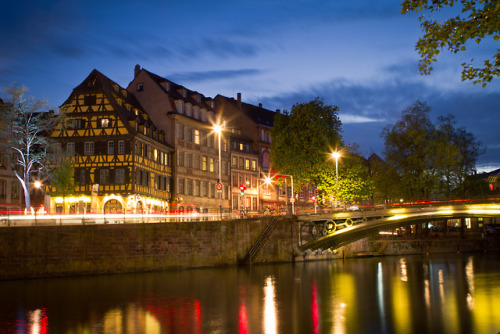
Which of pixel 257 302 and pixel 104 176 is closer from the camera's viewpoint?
pixel 257 302

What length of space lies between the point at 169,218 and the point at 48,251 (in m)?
11.1

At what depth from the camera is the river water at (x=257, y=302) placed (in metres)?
20.8

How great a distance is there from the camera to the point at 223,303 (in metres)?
26.5

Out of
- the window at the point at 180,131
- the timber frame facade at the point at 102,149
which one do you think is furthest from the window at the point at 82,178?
the window at the point at 180,131

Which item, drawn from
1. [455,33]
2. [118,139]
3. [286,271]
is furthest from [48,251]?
[455,33]

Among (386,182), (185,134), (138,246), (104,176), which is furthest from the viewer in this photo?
(185,134)

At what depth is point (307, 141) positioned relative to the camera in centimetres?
6119

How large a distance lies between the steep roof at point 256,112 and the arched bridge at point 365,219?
3803 centimetres

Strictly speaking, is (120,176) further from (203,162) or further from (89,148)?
(203,162)

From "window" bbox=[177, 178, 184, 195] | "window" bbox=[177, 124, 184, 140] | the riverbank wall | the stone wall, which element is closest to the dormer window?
"window" bbox=[177, 124, 184, 140]

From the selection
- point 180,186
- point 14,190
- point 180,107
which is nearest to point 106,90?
point 180,107

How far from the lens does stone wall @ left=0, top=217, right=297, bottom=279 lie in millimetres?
37875

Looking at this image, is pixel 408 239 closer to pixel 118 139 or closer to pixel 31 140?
pixel 118 139

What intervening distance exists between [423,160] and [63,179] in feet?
118
